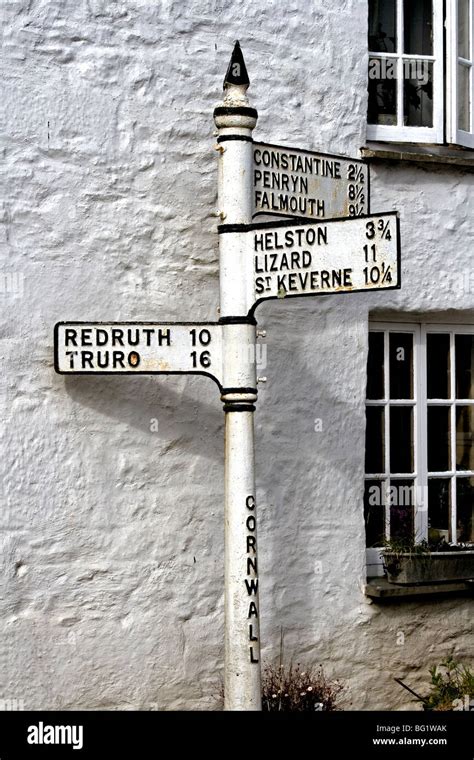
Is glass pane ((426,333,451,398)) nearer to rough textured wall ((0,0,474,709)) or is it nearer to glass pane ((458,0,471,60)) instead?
rough textured wall ((0,0,474,709))

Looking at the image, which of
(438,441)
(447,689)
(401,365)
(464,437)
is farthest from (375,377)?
(447,689)

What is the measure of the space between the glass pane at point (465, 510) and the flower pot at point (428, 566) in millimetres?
302

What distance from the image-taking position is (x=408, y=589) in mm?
6633

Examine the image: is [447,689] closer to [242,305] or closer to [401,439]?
[401,439]

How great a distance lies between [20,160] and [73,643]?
7.54ft

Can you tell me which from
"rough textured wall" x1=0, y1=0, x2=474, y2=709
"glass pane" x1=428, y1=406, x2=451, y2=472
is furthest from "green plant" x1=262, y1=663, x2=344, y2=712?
"glass pane" x1=428, y1=406, x2=451, y2=472

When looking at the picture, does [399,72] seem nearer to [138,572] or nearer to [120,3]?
[120,3]

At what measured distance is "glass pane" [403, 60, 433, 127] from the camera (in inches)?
279

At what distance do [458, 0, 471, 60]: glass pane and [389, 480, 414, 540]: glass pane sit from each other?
255 centimetres

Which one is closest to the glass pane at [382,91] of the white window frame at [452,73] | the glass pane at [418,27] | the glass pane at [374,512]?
the glass pane at [418,27]

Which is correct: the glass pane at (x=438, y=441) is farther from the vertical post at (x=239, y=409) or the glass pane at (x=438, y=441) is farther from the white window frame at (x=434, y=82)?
the vertical post at (x=239, y=409)

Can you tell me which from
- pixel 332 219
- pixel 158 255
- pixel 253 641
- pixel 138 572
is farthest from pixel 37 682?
pixel 332 219

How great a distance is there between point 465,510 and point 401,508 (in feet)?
1.54

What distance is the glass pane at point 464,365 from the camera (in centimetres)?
720
